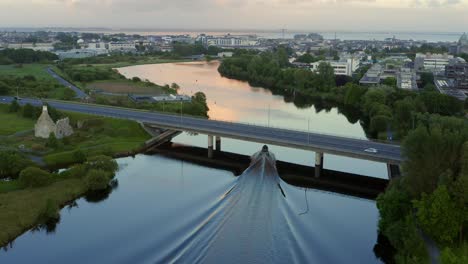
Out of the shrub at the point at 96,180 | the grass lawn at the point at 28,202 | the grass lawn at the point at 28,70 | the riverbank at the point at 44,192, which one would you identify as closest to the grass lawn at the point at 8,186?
the riverbank at the point at 44,192

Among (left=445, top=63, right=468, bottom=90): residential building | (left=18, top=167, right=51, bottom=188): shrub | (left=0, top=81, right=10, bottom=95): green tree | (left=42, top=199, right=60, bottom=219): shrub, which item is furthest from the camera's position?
(left=445, top=63, right=468, bottom=90): residential building

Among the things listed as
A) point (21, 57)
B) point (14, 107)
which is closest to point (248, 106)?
point (14, 107)

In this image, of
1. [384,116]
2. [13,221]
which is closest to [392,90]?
[384,116]

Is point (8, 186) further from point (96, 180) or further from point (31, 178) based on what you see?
point (96, 180)

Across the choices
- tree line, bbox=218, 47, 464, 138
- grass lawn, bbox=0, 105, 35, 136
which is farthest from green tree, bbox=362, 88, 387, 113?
grass lawn, bbox=0, 105, 35, 136

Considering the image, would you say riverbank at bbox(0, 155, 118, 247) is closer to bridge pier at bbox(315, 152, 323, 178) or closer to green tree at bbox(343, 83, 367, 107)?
bridge pier at bbox(315, 152, 323, 178)

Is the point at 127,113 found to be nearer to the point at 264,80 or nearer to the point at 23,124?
the point at 23,124
